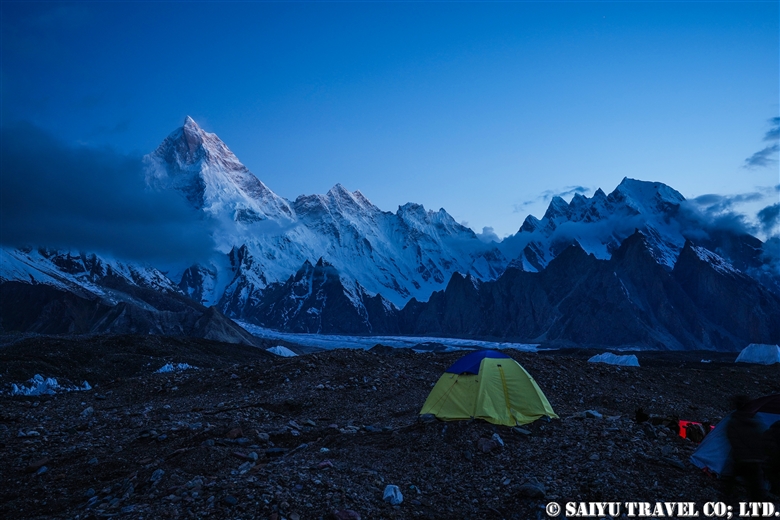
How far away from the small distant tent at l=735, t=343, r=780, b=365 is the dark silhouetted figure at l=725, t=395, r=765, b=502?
58.2 m

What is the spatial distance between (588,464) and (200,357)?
42.4 m

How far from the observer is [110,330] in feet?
281

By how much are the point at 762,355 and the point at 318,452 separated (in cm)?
6541

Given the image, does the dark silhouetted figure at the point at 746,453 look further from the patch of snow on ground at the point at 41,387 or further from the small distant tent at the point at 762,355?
the small distant tent at the point at 762,355

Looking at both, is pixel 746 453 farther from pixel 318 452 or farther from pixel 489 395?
pixel 318 452

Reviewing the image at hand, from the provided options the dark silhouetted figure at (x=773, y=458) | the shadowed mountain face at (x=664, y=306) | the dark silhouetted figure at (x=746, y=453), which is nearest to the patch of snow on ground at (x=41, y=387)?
the dark silhouetted figure at (x=746, y=453)

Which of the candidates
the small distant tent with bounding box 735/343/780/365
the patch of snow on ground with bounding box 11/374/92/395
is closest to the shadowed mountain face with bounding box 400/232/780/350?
the small distant tent with bounding box 735/343/780/365

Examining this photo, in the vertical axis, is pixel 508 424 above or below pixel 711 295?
below

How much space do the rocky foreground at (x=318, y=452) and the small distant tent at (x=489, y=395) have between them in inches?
22.8

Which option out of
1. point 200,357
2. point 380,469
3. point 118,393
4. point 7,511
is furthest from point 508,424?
point 200,357

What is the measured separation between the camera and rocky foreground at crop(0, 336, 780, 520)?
8930 millimetres

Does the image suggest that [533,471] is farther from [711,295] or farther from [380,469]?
[711,295]

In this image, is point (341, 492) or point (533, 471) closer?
point (341, 492)

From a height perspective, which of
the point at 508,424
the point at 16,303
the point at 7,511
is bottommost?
the point at 7,511
